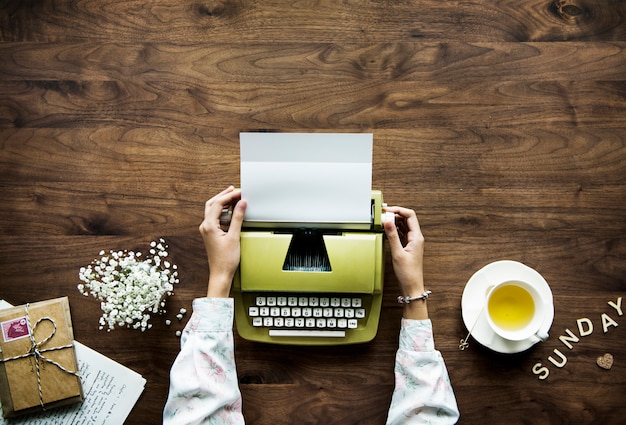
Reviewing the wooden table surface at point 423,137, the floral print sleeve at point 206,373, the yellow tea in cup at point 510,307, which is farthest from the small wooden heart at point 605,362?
the floral print sleeve at point 206,373

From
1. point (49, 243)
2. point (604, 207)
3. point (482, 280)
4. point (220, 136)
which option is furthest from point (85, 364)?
point (604, 207)

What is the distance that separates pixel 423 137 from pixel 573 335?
0.72 metres

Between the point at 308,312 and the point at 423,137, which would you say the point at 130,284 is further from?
the point at 423,137

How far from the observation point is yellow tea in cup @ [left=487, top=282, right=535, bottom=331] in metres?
1.39

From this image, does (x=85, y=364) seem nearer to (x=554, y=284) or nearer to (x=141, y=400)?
(x=141, y=400)

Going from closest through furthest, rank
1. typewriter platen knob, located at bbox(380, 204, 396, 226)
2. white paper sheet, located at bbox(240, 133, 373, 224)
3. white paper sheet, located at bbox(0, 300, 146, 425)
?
white paper sheet, located at bbox(240, 133, 373, 224), typewriter platen knob, located at bbox(380, 204, 396, 226), white paper sheet, located at bbox(0, 300, 146, 425)

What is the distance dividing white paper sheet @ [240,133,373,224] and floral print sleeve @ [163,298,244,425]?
337mm

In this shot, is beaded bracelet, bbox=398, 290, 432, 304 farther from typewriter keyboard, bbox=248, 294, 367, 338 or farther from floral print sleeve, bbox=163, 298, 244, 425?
floral print sleeve, bbox=163, 298, 244, 425

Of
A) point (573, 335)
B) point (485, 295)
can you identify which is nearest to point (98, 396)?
point (485, 295)

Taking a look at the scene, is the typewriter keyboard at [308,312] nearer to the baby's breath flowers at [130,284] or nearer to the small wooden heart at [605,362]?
the baby's breath flowers at [130,284]

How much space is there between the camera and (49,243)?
154 cm

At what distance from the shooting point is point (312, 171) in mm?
1271

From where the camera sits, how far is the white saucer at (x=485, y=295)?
143 cm

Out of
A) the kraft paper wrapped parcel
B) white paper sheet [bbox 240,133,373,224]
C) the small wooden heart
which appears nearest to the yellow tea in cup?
the small wooden heart
